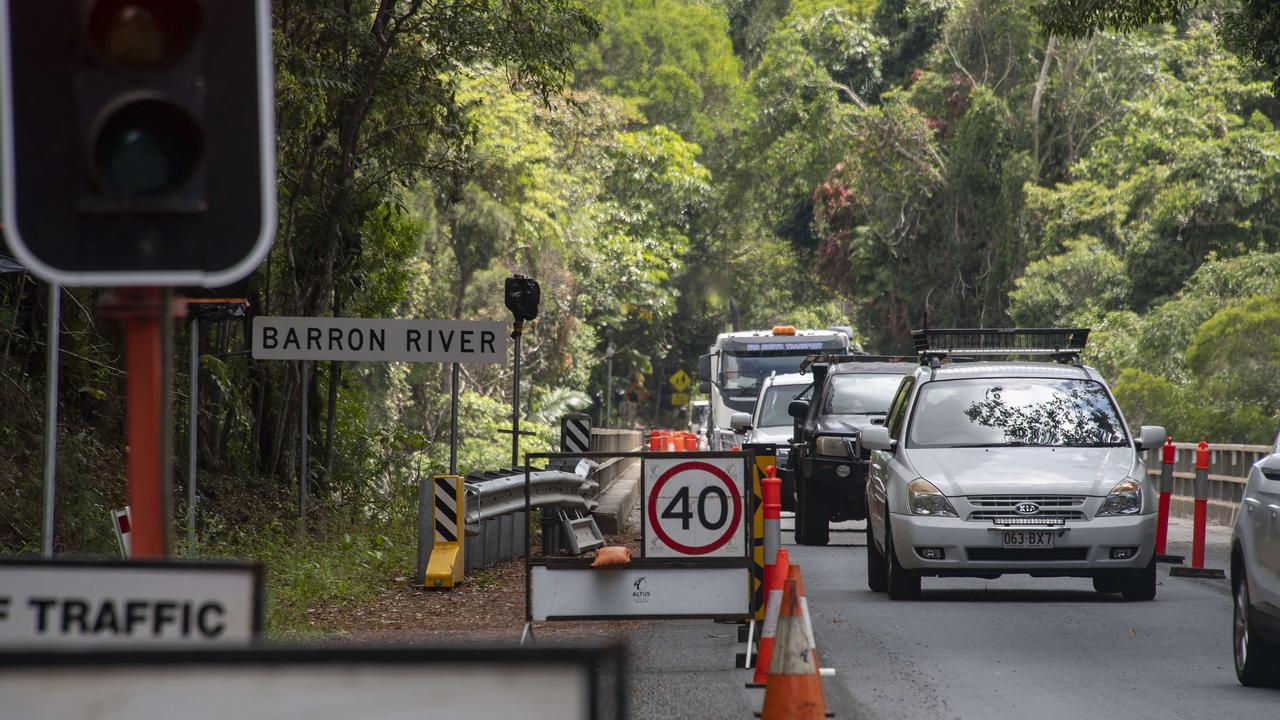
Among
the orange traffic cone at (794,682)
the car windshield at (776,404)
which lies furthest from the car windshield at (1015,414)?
the car windshield at (776,404)

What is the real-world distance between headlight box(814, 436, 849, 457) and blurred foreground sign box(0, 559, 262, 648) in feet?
49.3

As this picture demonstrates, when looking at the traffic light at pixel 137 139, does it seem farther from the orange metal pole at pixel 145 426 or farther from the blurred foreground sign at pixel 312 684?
the blurred foreground sign at pixel 312 684

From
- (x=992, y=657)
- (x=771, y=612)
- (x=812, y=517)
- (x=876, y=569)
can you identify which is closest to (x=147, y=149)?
(x=771, y=612)

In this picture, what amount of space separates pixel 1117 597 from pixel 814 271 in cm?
4455

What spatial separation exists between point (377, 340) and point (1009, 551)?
20.7ft

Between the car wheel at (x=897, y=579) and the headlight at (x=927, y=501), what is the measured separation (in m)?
0.35

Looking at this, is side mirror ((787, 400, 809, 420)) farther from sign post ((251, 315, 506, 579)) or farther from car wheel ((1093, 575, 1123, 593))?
car wheel ((1093, 575, 1123, 593))

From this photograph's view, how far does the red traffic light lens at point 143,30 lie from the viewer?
12.8 ft

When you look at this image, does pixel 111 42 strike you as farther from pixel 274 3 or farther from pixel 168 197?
pixel 274 3

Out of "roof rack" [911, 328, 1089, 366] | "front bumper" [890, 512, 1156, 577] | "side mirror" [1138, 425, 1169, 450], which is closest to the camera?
"front bumper" [890, 512, 1156, 577]

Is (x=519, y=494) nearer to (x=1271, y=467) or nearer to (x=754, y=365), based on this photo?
(x=1271, y=467)

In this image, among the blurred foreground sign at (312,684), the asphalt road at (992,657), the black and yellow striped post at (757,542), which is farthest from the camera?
the black and yellow striped post at (757,542)

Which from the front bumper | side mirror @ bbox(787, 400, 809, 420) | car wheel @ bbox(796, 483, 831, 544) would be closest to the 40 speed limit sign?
the front bumper

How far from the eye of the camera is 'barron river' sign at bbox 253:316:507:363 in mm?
15852
